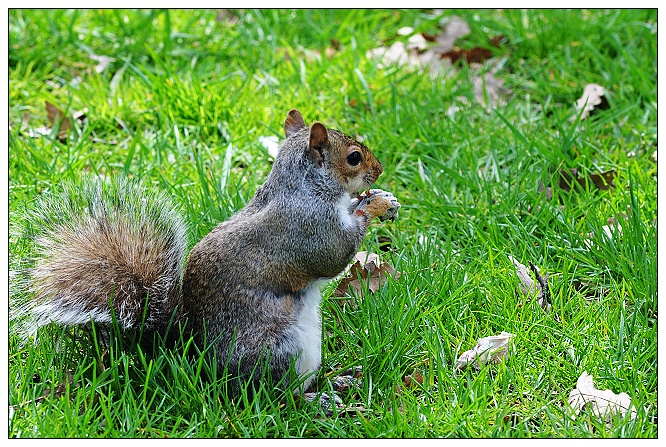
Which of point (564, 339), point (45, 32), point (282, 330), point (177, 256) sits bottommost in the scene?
point (564, 339)

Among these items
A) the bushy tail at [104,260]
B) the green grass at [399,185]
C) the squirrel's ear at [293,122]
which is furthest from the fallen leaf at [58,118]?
the squirrel's ear at [293,122]

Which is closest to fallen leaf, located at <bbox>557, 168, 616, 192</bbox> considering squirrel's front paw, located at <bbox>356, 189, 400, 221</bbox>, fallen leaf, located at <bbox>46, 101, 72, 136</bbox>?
squirrel's front paw, located at <bbox>356, 189, 400, 221</bbox>

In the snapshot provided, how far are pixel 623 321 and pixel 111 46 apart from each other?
222 centimetres

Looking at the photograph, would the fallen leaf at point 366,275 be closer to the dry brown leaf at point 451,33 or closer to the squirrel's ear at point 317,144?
the squirrel's ear at point 317,144

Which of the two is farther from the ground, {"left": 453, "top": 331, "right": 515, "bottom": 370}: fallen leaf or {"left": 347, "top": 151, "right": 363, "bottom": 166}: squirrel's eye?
{"left": 347, "top": 151, "right": 363, "bottom": 166}: squirrel's eye

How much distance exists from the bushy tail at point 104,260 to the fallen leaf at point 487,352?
2.03ft

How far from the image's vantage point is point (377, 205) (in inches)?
72.9

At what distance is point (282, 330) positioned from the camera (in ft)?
5.64

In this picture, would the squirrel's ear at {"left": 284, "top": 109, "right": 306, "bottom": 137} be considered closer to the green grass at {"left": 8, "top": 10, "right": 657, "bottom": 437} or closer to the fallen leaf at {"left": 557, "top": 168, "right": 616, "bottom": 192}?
the green grass at {"left": 8, "top": 10, "right": 657, "bottom": 437}

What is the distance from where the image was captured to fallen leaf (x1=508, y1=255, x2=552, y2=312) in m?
2.05

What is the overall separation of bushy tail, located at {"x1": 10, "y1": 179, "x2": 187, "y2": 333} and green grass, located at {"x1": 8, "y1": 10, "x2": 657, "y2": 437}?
4.2 inches
